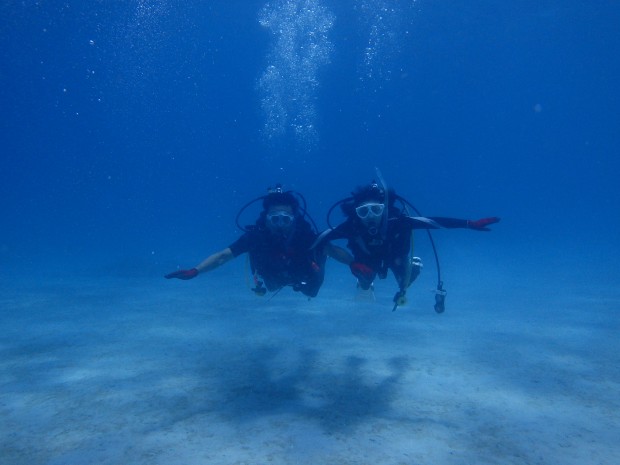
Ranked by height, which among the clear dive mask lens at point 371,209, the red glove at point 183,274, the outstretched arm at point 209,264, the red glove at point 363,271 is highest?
the clear dive mask lens at point 371,209

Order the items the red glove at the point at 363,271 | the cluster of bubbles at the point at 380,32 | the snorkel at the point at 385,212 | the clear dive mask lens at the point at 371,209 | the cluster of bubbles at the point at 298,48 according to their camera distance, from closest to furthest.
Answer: the clear dive mask lens at the point at 371,209, the snorkel at the point at 385,212, the red glove at the point at 363,271, the cluster of bubbles at the point at 298,48, the cluster of bubbles at the point at 380,32

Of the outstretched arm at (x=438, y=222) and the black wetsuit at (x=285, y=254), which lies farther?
the black wetsuit at (x=285, y=254)

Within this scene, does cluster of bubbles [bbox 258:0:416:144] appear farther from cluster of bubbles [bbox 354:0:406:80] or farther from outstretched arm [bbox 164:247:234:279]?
outstretched arm [bbox 164:247:234:279]

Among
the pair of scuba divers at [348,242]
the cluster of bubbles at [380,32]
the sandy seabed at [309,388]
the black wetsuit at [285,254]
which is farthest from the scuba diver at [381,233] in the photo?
the cluster of bubbles at [380,32]

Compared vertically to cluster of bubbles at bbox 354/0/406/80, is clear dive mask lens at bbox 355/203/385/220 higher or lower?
lower

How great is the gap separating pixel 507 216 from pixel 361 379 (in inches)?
4433

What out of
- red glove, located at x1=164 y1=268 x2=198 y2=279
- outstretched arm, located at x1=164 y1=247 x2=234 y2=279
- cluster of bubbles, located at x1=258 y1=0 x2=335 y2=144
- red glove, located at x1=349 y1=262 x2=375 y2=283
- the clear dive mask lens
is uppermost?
cluster of bubbles, located at x1=258 y1=0 x2=335 y2=144

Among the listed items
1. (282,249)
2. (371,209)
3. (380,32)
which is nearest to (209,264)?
(282,249)

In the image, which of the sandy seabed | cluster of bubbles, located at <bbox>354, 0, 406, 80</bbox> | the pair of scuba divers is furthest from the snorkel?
cluster of bubbles, located at <bbox>354, 0, 406, 80</bbox>

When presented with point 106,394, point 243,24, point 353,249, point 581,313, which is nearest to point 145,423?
point 106,394

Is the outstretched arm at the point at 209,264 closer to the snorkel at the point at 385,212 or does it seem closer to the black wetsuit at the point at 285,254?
the black wetsuit at the point at 285,254

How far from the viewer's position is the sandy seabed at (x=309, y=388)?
3645 millimetres

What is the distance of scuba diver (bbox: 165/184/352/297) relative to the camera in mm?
6843

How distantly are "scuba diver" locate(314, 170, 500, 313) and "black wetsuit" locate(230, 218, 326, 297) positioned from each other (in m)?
0.40
